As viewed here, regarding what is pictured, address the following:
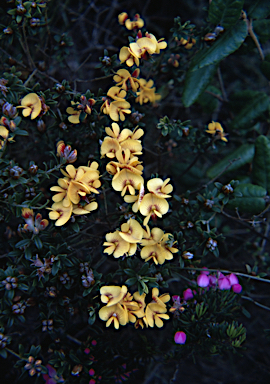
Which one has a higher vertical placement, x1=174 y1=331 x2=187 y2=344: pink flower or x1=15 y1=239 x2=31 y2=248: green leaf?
x1=15 y1=239 x2=31 y2=248: green leaf

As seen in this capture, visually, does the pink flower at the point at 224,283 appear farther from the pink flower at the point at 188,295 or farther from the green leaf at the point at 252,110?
the green leaf at the point at 252,110

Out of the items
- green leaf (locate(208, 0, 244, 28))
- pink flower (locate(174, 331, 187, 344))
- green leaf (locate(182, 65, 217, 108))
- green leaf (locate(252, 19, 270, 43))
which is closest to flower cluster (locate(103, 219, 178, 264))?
pink flower (locate(174, 331, 187, 344))

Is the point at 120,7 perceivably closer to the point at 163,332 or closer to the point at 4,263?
the point at 4,263

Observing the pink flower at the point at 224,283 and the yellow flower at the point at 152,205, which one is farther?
the pink flower at the point at 224,283

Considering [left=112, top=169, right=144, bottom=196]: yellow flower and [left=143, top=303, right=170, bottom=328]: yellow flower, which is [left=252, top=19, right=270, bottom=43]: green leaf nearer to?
[left=112, top=169, right=144, bottom=196]: yellow flower

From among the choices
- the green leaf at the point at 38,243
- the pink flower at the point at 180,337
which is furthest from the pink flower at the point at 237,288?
the green leaf at the point at 38,243

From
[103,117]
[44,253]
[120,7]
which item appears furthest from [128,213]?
[120,7]
